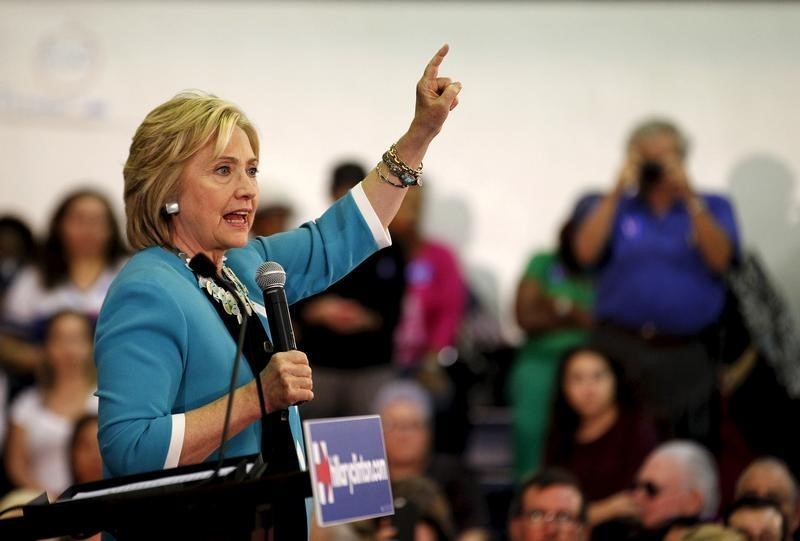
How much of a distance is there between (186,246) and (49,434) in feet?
10.8

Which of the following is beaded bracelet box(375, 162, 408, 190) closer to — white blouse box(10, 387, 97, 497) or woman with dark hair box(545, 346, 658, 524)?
woman with dark hair box(545, 346, 658, 524)

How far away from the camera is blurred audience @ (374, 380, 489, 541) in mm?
5246

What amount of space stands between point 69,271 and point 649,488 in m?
2.75

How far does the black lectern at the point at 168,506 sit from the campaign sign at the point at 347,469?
4 centimetres

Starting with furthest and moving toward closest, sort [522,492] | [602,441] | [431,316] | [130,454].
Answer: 1. [431,316]
2. [602,441]
3. [522,492]
4. [130,454]

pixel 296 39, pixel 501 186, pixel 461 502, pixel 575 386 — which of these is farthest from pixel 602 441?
pixel 296 39

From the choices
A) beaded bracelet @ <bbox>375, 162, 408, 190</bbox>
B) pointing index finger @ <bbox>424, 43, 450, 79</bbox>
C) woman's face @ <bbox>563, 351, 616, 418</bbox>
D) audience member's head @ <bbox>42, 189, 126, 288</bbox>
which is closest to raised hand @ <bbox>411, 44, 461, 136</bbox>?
pointing index finger @ <bbox>424, 43, 450, 79</bbox>

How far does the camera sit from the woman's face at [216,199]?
7.85 feet

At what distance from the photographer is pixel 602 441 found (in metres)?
5.20

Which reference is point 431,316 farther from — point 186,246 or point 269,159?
point 186,246

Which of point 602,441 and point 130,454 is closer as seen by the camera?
point 130,454

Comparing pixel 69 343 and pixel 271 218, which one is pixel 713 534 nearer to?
pixel 271 218

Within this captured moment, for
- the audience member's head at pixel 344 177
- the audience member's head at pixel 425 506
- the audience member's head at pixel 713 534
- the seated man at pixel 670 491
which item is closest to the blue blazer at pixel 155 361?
the audience member's head at pixel 425 506

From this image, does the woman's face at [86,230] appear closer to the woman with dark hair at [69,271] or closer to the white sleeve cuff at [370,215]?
the woman with dark hair at [69,271]
